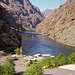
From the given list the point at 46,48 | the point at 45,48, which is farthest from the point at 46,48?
the point at 45,48

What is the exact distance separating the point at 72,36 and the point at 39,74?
86819 mm

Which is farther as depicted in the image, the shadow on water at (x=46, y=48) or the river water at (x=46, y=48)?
the shadow on water at (x=46, y=48)

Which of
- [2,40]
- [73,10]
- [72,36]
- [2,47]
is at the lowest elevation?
[2,47]

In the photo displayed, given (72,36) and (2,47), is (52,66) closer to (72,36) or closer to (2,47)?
(2,47)

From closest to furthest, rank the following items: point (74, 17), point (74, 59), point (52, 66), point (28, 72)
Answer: point (28, 72) → point (52, 66) → point (74, 59) → point (74, 17)

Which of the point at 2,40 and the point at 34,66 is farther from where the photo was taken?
the point at 2,40

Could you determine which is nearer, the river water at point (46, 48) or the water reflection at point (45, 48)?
the river water at point (46, 48)

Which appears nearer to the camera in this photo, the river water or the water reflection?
the river water

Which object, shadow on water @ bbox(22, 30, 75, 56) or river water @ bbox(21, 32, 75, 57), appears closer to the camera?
river water @ bbox(21, 32, 75, 57)

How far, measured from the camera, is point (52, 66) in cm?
1978

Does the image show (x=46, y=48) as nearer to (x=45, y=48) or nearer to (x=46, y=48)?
(x=46, y=48)

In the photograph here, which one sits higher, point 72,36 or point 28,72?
point 72,36

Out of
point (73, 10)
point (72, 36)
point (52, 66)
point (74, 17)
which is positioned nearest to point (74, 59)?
point (52, 66)

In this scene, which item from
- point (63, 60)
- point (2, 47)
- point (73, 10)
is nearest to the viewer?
point (63, 60)
